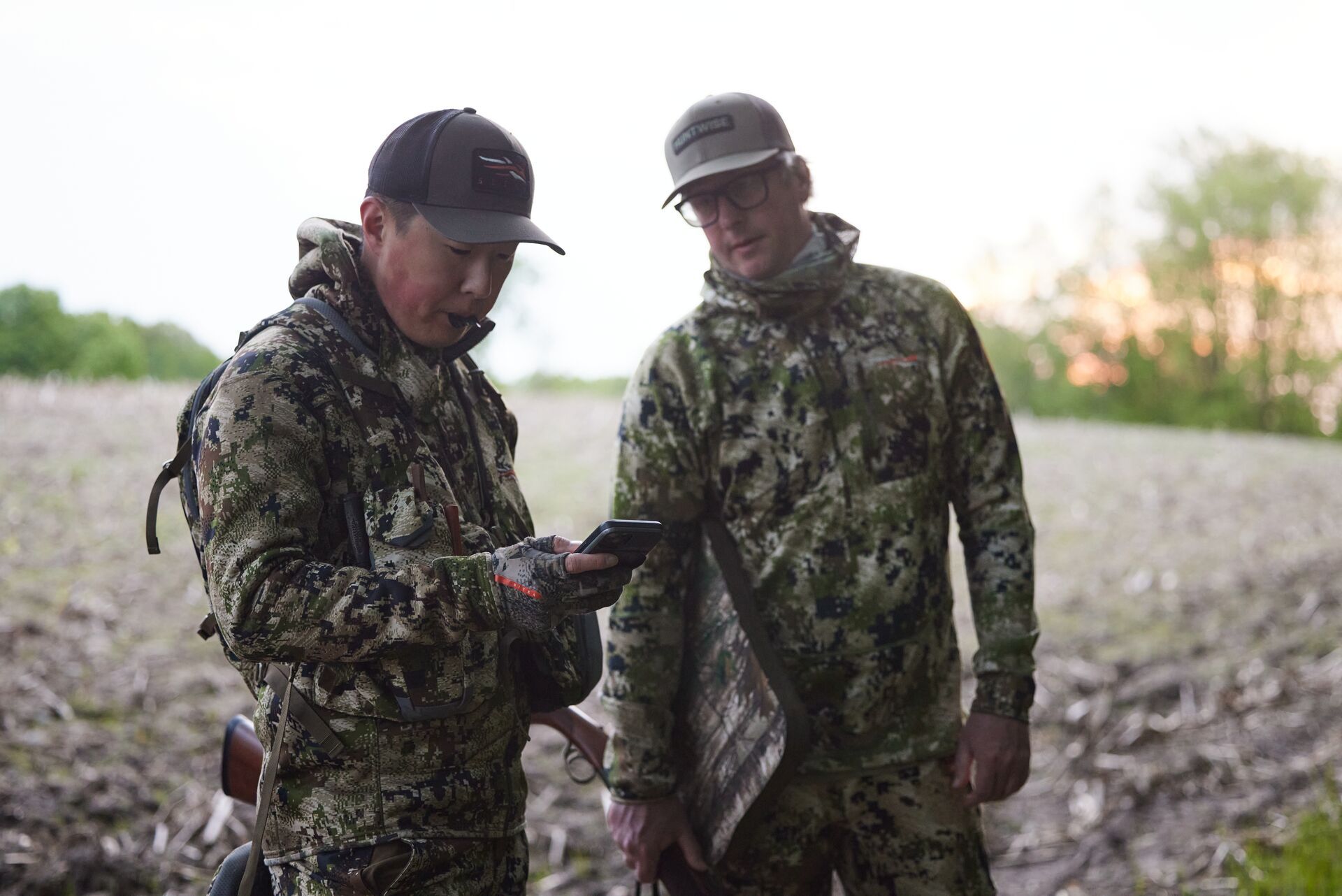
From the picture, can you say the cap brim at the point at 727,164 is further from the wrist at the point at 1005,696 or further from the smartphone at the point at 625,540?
the wrist at the point at 1005,696

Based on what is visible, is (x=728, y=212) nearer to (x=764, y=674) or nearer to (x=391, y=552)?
(x=764, y=674)

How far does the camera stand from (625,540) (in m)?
1.61

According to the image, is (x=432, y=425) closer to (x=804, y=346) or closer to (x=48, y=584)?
(x=804, y=346)

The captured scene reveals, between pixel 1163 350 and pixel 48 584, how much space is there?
23.1 meters

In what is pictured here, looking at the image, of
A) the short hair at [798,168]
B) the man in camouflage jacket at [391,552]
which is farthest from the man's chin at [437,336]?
the short hair at [798,168]

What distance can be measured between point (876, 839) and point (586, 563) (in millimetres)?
1292

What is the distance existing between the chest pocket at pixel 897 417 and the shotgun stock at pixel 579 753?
0.93 m

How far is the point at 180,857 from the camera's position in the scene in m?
3.56

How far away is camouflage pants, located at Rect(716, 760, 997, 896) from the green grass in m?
1.52

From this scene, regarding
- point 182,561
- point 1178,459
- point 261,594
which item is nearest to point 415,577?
point 261,594

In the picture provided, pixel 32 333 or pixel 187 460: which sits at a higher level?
pixel 32 333

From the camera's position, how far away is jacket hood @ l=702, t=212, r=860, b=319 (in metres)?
2.60

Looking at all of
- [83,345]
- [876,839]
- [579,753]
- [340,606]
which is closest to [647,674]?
[579,753]

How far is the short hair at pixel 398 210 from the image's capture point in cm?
186
